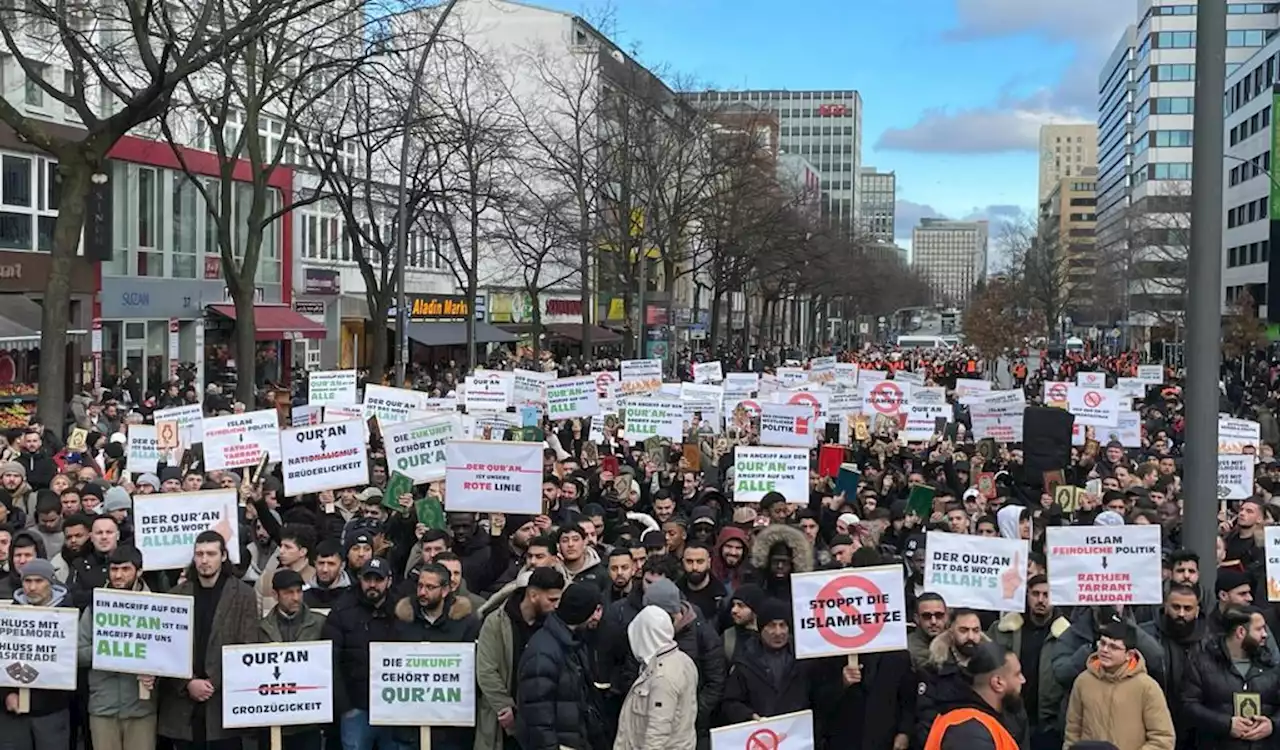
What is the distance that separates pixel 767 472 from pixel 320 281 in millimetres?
37435

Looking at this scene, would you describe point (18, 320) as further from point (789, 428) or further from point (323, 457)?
point (323, 457)


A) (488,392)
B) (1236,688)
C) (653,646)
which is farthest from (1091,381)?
(653,646)

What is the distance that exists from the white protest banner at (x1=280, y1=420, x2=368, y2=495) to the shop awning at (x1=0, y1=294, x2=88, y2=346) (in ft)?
61.2

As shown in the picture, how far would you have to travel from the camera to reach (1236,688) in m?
7.70

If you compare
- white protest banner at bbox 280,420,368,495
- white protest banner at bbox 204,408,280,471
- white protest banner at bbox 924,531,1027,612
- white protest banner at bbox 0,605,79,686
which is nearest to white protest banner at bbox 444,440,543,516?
white protest banner at bbox 280,420,368,495

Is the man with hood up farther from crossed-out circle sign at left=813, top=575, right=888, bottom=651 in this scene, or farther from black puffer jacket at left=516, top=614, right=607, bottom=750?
crossed-out circle sign at left=813, top=575, right=888, bottom=651

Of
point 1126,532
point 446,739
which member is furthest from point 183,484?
point 1126,532

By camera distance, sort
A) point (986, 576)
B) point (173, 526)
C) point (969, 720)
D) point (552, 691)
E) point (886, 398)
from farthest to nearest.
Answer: point (886, 398), point (173, 526), point (986, 576), point (552, 691), point (969, 720)

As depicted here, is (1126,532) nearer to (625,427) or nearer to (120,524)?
(120,524)

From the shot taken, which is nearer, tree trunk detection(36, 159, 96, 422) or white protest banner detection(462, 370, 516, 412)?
tree trunk detection(36, 159, 96, 422)

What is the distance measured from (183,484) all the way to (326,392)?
7.58 meters

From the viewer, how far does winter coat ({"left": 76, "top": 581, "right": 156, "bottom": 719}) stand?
326 inches

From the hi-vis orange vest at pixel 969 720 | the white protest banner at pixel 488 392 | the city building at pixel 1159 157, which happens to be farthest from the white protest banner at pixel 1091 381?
the city building at pixel 1159 157

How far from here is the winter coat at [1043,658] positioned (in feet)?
26.9
